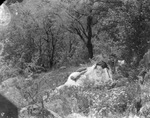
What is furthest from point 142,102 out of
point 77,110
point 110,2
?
point 110,2

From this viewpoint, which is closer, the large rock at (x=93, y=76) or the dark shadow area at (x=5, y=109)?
the dark shadow area at (x=5, y=109)

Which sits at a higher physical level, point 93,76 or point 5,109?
point 5,109

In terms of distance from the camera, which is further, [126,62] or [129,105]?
[126,62]

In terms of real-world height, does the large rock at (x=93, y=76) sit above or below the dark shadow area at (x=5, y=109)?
below

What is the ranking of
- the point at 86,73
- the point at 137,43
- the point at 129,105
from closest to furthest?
the point at 129,105
the point at 137,43
the point at 86,73

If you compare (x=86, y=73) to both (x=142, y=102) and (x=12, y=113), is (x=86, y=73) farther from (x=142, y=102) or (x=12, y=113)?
(x=12, y=113)

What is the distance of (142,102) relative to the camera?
862 cm

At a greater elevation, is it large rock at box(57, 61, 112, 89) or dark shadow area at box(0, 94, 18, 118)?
dark shadow area at box(0, 94, 18, 118)

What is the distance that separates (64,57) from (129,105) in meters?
18.1

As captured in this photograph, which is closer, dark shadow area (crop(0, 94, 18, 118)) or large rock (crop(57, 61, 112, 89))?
dark shadow area (crop(0, 94, 18, 118))

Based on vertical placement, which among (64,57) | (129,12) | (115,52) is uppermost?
(129,12)

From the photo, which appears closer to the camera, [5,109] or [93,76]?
[5,109]

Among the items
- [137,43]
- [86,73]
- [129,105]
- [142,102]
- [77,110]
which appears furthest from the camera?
[86,73]

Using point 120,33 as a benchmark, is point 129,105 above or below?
below
